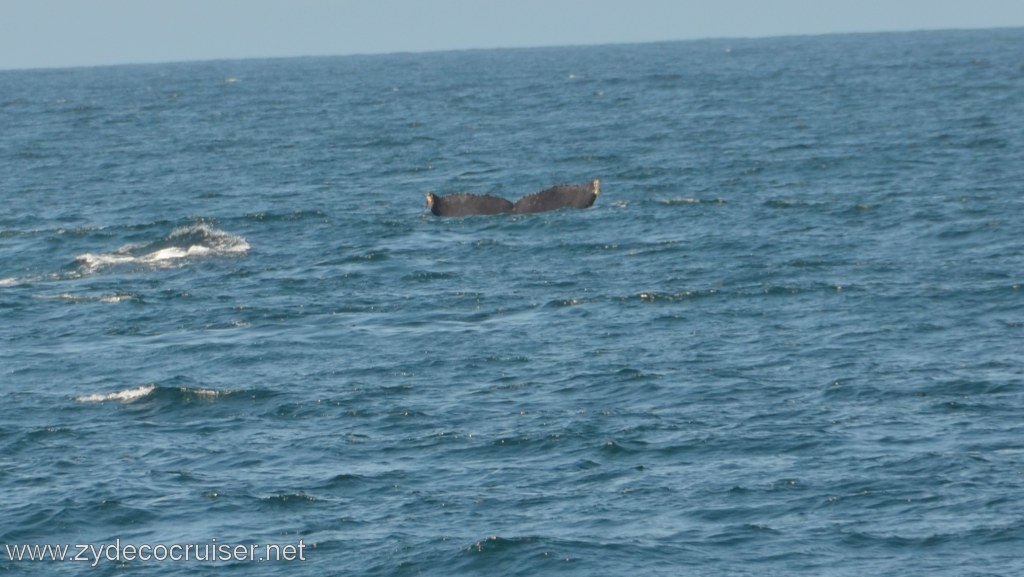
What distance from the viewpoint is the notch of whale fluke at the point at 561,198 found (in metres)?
60.8

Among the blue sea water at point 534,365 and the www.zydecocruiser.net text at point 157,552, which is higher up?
the blue sea water at point 534,365

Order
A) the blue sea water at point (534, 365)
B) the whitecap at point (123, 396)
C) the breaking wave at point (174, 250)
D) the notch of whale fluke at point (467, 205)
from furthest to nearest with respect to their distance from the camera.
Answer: the notch of whale fluke at point (467, 205)
the breaking wave at point (174, 250)
the whitecap at point (123, 396)
the blue sea water at point (534, 365)

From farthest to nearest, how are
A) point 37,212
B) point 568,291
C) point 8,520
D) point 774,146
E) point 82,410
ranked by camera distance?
1. point 774,146
2. point 37,212
3. point 568,291
4. point 82,410
5. point 8,520

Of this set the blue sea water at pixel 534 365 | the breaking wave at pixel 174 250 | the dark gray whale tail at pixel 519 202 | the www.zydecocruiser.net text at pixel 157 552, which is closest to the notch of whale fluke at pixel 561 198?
the dark gray whale tail at pixel 519 202

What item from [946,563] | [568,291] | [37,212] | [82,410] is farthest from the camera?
[37,212]

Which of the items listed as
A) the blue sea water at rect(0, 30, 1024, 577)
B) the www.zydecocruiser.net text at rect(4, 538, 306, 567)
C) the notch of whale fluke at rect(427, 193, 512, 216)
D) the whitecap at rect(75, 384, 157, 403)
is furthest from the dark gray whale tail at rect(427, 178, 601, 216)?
the www.zydecocruiser.net text at rect(4, 538, 306, 567)

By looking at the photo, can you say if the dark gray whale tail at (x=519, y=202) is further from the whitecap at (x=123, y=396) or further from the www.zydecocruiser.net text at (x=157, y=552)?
the www.zydecocruiser.net text at (x=157, y=552)

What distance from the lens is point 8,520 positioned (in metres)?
29.4

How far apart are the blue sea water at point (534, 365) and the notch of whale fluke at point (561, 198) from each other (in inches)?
32.2

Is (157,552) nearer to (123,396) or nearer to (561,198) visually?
(123,396)

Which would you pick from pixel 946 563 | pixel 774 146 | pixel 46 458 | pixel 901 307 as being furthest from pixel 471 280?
pixel 774 146

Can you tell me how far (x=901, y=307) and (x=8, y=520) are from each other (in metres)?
23.1

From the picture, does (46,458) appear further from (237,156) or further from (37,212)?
(237,156)

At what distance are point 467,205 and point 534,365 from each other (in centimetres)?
2243
